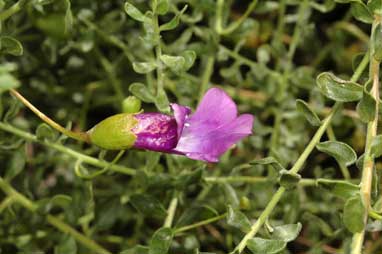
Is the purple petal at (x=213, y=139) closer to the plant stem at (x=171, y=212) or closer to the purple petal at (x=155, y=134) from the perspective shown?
the purple petal at (x=155, y=134)

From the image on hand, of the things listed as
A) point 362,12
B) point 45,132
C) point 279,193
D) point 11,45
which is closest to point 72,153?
point 45,132

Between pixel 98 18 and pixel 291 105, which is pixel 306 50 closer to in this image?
pixel 291 105

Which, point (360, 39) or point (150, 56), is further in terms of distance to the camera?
point (360, 39)

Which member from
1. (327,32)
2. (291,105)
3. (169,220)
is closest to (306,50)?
(327,32)

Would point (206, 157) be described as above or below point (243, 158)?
above

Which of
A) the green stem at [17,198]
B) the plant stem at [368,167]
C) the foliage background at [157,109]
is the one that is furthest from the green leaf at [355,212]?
the green stem at [17,198]
